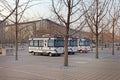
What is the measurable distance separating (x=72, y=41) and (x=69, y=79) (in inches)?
1022

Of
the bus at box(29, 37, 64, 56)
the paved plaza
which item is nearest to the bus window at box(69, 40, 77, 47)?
the bus at box(29, 37, 64, 56)

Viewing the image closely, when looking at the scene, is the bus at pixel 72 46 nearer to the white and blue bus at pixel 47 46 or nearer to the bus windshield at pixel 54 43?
the white and blue bus at pixel 47 46

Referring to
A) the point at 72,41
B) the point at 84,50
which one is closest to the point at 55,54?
the point at 72,41

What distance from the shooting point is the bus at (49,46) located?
106 ft

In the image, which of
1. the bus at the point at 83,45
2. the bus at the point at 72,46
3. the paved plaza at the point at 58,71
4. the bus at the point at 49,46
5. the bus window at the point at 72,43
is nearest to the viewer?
the paved plaza at the point at 58,71

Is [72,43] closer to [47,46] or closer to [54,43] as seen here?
[47,46]

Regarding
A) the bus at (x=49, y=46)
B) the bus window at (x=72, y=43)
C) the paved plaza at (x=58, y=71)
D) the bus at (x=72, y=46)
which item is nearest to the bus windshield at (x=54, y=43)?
the bus at (x=49, y=46)

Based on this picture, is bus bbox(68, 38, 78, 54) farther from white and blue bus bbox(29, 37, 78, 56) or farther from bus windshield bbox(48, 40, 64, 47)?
bus windshield bbox(48, 40, 64, 47)

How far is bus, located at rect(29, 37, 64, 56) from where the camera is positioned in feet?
106

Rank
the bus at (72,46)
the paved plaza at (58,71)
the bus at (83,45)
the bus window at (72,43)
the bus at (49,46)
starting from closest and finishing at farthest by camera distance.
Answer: the paved plaza at (58,71)
the bus at (49,46)
the bus at (72,46)
the bus window at (72,43)
the bus at (83,45)

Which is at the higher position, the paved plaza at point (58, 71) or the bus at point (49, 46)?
the bus at point (49, 46)

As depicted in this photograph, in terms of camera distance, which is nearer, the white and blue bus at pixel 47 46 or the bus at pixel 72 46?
the white and blue bus at pixel 47 46

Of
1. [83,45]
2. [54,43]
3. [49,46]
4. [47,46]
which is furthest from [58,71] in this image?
[83,45]

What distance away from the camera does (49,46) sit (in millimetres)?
32594
